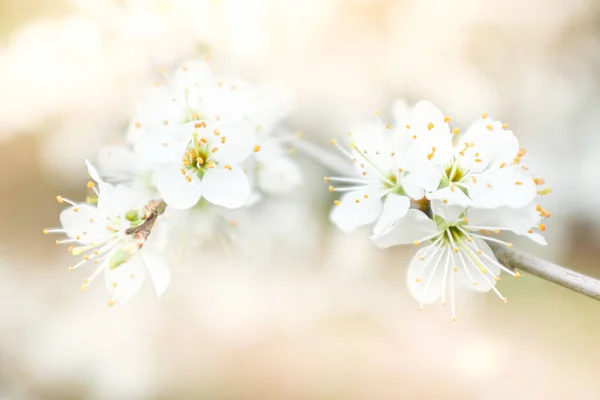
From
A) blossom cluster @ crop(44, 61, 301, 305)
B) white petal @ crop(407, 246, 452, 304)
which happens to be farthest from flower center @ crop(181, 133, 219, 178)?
white petal @ crop(407, 246, 452, 304)

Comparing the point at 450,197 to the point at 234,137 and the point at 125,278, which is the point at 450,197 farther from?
the point at 125,278

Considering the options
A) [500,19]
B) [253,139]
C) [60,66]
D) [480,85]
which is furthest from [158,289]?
[500,19]

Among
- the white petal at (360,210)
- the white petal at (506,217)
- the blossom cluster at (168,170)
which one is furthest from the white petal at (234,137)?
the white petal at (506,217)

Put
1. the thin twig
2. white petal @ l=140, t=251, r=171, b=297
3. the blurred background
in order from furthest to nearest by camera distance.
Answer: the blurred background → white petal @ l=140, t=251, r=171, b=297 → the thin twig

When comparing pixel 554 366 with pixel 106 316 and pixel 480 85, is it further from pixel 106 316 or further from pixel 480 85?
pixel 106 316

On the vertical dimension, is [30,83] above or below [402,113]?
above

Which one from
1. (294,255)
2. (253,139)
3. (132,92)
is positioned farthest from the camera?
(294,255)

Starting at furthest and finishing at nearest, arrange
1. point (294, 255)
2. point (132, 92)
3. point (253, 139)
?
point (294, 255) < point (132, 92) < point (253, 139)

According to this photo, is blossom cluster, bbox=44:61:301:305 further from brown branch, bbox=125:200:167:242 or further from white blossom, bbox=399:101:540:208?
white blossom, bbox=399:101:540:208
